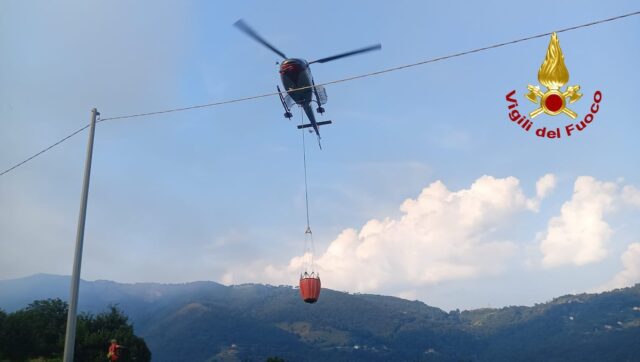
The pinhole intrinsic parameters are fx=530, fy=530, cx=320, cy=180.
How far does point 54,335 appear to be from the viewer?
68.9m

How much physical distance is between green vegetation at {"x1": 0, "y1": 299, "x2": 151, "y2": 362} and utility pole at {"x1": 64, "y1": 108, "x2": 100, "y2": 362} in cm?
4606

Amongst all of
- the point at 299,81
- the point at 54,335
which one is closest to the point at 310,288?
the point at 299,81

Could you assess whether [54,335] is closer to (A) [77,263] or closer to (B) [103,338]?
(B) [103,338]

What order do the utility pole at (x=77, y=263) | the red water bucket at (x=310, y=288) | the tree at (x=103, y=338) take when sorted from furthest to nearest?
the tree at (x=103, y=338)
the red water bucket at (x=310, y=288)
the utility pole at (x=77, y=263)

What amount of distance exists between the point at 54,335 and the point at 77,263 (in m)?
63.4

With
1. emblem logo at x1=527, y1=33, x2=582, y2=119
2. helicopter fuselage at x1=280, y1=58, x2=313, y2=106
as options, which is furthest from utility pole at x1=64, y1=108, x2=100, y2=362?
helicopter fuselage at x1=280, y1=58, x2=313, y2=106

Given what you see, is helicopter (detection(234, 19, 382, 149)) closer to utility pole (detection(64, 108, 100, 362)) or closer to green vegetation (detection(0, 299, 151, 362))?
utility pole (detection(64, 108, 100, 362))

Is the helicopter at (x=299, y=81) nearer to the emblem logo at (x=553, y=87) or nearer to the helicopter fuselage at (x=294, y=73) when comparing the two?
the helicopter fuselage at (x=294, y=73)

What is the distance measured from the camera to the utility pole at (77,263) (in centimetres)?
1415

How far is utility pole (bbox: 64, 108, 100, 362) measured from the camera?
14.1 meters

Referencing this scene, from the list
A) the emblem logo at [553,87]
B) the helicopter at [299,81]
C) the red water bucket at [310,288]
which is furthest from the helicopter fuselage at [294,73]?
the emblem logo at [553,87]

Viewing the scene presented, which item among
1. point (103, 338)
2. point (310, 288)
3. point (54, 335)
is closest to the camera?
point (310, 288)

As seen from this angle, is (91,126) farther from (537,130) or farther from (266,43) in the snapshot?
(266,43)

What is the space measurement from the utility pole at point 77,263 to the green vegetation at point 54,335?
46062 millimetres
